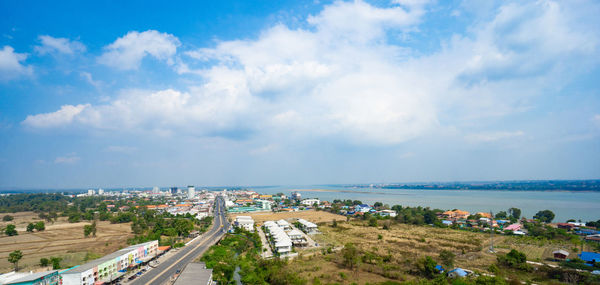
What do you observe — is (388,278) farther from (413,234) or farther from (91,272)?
(91,272)

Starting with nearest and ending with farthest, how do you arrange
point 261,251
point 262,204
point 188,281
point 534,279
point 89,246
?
1. point 188,281
2. point 534,279
3. point 261,251
4. point 89,246
5. point 262,204

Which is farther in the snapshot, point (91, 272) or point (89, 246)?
point (89, 246)

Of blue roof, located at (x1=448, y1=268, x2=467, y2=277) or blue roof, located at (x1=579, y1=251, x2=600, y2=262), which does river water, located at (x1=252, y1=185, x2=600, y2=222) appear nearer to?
blue roof, located at (x1=579, y1=251, x2=600, y2=262)

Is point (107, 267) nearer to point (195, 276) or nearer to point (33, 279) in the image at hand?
point (33, 279)

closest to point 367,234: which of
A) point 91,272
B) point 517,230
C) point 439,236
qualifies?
point 439,236

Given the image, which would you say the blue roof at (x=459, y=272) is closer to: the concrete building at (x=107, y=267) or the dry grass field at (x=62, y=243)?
the concrete building at (x=107, y=267)

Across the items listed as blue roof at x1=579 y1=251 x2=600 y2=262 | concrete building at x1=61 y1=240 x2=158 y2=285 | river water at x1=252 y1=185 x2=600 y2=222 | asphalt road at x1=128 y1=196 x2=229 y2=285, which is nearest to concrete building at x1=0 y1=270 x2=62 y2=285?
concrete building at x1=61 y1=240 x2=158 y2=285

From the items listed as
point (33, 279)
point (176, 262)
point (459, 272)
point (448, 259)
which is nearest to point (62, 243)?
point (176, 262)
